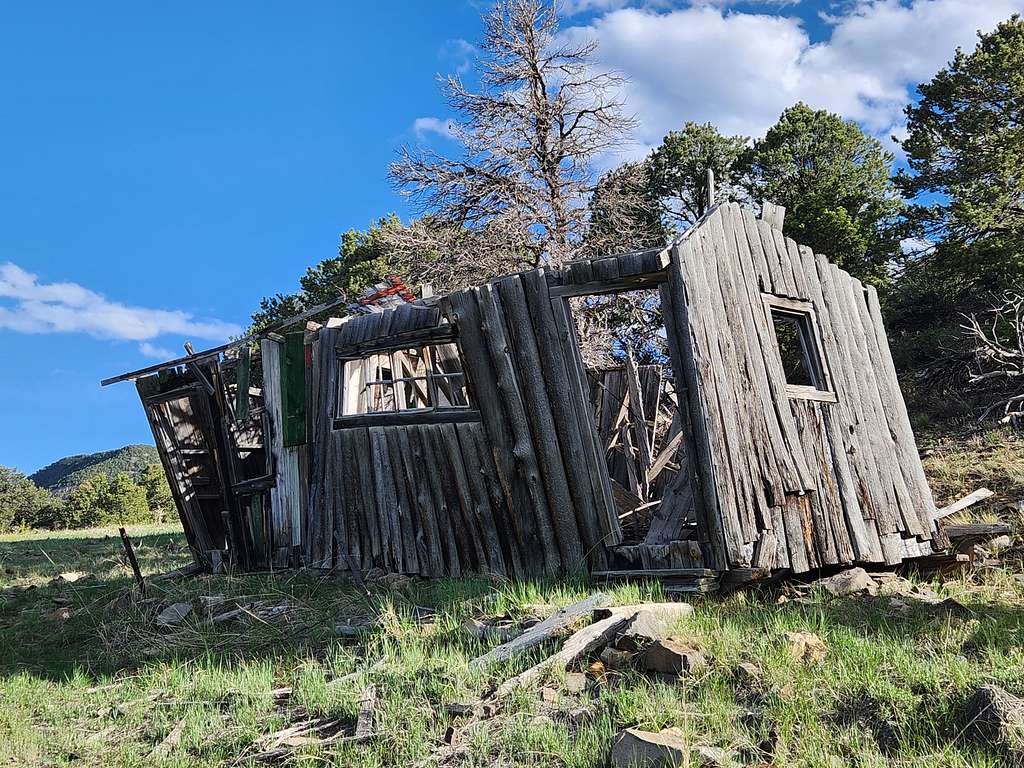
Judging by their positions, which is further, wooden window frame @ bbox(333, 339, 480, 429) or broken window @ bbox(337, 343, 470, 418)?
broken window @ bbox(337, 343, 470, 418)

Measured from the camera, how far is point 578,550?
7.25 meters

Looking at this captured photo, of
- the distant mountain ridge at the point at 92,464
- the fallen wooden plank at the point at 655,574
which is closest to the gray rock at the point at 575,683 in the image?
the fallen wooden plank at the point at 655,574

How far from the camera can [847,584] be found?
6652mm

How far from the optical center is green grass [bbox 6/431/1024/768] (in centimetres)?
387

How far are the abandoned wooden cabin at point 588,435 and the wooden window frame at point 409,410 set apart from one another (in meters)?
0.02

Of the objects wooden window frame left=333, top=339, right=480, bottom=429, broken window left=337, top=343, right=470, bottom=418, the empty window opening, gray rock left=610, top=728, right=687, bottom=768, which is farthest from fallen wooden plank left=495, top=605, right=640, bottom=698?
broken window left=337, top=343, right=470, bottom=418

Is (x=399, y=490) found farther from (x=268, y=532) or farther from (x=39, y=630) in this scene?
(x=39, y=630)

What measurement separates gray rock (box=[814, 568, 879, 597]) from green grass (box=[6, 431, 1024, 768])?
0.20 metres

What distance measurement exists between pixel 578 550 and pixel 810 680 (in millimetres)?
3143

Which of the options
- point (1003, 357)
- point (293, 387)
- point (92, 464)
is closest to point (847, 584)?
point (293, 387)

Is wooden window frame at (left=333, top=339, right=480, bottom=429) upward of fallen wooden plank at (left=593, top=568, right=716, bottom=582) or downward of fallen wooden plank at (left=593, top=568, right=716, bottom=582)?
upward

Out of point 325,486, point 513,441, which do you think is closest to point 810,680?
point 513,441

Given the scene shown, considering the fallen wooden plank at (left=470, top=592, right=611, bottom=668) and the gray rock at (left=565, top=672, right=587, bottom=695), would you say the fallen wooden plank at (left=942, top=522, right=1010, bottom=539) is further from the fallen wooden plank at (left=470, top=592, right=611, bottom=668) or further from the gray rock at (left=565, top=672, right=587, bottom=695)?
the gray rock at (left=565, top=672, right=587, bottom=695)

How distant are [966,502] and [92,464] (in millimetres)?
68297
